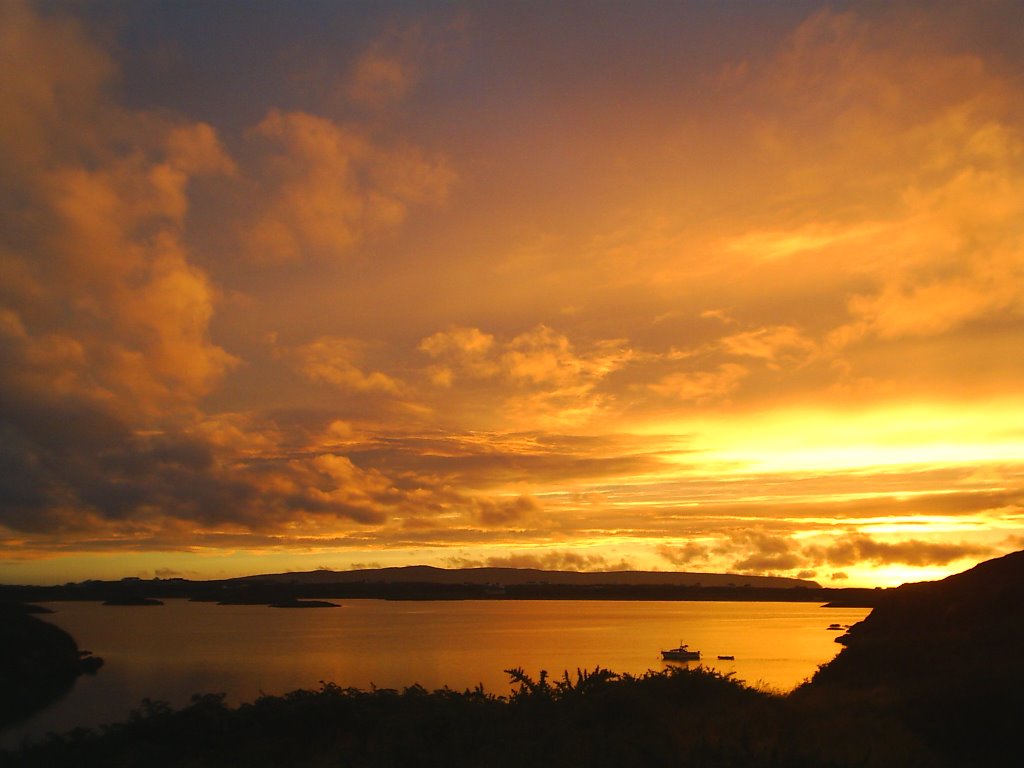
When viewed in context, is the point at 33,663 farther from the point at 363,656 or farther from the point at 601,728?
→ the point at 601,728

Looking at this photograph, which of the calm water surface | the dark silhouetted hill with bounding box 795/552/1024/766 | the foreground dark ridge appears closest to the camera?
the foreground dark ridge

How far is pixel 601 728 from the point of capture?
17.0 meters

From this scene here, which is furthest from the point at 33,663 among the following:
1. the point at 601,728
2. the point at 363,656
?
the point at 601,728

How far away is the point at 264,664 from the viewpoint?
84.6 meters

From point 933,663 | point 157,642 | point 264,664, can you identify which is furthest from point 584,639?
point 933,663

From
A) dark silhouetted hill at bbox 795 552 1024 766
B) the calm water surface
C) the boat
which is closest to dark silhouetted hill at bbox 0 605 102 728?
the calm water surface

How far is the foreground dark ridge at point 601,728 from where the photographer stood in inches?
575

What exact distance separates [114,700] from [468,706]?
5851 cm

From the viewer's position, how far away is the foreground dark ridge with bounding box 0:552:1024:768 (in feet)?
47.9

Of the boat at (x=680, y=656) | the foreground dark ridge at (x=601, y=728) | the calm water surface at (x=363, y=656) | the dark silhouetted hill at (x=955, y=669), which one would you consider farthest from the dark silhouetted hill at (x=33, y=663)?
the dark silhouetted hill at (x=955, y=669)

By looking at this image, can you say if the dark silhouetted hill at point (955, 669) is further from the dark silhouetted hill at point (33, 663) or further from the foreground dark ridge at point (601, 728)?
the dark silhouetted hill at point (33, 663)

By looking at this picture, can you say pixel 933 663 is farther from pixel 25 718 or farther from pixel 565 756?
pixel 25 718

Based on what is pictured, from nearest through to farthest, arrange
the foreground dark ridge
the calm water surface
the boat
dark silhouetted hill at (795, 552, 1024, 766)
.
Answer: the foreground dark ridge
dark silhouetted hill at (795, 552, 1024, 766)
the calm water surface
the boat

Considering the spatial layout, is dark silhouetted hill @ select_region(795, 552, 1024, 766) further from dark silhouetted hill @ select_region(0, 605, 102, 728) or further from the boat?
dark silhouetted hill @ select_region(0, 605, 102, 728)
